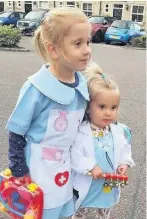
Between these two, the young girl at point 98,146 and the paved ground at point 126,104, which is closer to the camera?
the young girl at point 98,146

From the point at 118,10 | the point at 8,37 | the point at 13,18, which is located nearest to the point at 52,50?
the point at 8,37

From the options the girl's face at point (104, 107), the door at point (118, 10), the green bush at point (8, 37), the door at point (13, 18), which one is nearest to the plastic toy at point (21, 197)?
the girl's face at point (104, 107)

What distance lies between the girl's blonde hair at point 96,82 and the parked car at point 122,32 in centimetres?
1638

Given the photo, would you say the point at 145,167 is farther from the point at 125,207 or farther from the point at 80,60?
the point at 80,60

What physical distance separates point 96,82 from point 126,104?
3.92 meters

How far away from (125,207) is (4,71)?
237 inches

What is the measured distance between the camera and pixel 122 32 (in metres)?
18.4

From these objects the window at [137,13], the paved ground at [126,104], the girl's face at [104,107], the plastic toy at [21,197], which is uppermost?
the girl's face at [104,107]

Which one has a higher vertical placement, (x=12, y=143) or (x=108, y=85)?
(x=108, y=85)

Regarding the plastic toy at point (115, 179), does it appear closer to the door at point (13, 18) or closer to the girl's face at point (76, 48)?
the girl's face at point (76, 48)

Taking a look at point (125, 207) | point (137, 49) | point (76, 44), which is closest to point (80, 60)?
point (76, 44)

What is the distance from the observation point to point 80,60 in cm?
183

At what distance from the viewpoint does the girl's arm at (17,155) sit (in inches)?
74.3

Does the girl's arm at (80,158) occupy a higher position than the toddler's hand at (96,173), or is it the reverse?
the girl's arm at (80,158)
